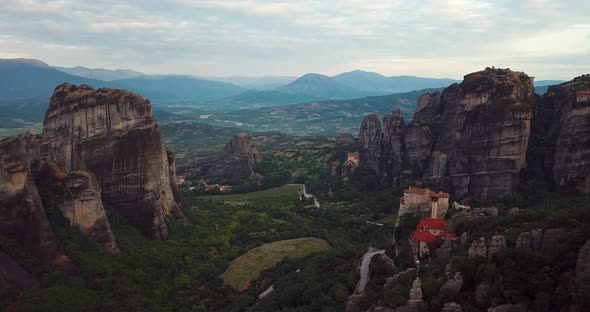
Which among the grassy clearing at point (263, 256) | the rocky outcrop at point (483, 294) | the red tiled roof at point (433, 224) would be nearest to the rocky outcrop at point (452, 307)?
the rocky outcrop at point (483, 294)

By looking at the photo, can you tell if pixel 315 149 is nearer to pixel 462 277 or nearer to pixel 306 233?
pixel 306 233

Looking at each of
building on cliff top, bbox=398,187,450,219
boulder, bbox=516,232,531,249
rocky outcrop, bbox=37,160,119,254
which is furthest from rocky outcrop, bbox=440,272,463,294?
rocky outcrop, bbox=37,160,119,254

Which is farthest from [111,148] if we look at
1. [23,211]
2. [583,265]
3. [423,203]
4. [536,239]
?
[583,265]

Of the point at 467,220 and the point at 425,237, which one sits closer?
the point at 425,237

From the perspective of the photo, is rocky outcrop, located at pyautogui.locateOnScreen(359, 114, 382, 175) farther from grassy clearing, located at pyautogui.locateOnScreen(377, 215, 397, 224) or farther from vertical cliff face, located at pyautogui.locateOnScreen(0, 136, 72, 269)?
vertical cliff face, located at pyautogui.locateOnScreen(0, 136, 72, 269)

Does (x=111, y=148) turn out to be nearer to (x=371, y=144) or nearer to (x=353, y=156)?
(x=371, y=144)
